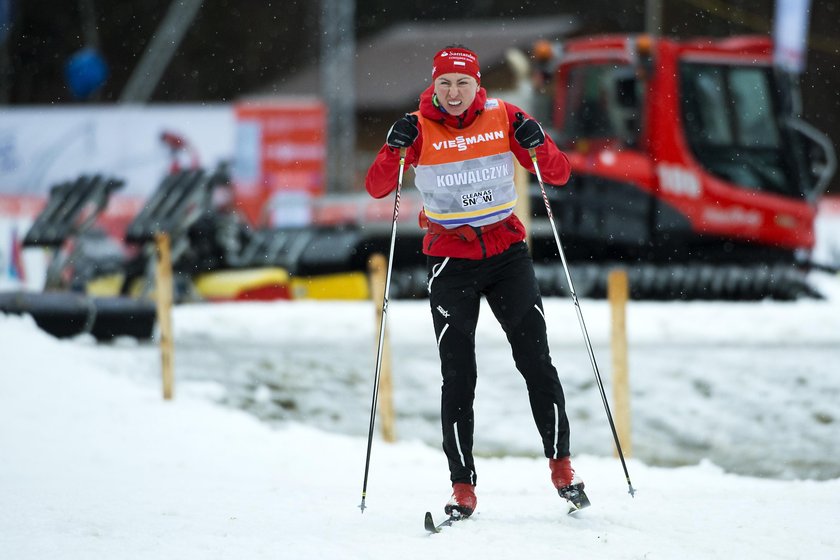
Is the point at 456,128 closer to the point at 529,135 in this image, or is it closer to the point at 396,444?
the point at 529,135

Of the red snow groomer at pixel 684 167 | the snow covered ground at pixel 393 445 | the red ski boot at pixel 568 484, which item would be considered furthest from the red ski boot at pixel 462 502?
the red snow groomer at pixel 684 167

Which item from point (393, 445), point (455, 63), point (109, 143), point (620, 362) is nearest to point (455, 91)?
point (455, 63)

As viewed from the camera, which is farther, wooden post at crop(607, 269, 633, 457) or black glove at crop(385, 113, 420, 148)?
wooden post at crop(607, 269, 633, 457)

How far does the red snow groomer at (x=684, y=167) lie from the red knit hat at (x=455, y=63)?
949cm

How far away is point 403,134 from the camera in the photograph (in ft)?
15.0

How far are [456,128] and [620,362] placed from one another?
363cm

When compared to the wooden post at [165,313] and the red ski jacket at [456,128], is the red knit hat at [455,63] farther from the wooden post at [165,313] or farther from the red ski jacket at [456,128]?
the wooden post at [165,313]

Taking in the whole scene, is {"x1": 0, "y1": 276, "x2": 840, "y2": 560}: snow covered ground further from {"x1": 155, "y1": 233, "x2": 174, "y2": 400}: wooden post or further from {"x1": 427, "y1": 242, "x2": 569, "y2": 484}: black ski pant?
{"x1": 427, "y1": 242, "x2": 569, "y2": 484}: black ski pant

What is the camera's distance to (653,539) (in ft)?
14.1

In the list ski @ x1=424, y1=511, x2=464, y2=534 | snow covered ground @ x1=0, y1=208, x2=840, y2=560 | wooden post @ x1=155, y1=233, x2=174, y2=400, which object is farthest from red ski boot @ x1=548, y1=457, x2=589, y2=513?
wooden post @ x1=155, y1=233, x2=174, y2=400

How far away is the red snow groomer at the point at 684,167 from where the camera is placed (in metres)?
14.1

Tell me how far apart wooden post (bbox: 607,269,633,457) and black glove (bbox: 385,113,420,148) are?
347 centimetres

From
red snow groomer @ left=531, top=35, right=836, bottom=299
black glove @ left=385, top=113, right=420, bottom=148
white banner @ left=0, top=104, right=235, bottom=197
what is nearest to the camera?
black glove @ left=385, top=113, right=420, bottom=148

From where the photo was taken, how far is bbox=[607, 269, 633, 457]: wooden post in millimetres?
7773
